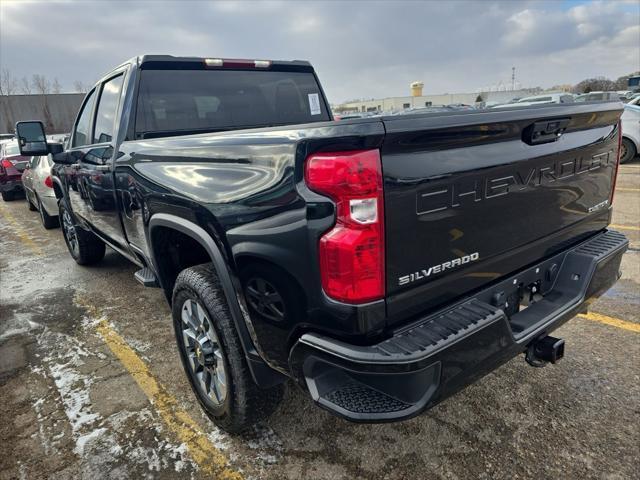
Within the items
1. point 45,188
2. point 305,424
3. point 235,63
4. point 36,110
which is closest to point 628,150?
point 235,63

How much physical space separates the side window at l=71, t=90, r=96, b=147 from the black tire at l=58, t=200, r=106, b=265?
2.96 feet

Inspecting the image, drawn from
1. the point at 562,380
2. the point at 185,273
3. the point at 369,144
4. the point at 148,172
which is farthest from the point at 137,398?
the point at 562,380

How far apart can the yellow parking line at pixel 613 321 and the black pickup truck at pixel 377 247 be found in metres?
1.02

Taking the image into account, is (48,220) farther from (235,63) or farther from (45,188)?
(235,63)

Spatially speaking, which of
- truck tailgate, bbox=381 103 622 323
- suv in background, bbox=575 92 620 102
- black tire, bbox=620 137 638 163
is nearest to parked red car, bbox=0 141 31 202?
suv in background, bbox=575 92 620 102

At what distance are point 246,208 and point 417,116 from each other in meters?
0.73

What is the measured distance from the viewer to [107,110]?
3.65 metres

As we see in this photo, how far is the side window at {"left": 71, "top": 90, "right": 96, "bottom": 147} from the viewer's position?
4223mm

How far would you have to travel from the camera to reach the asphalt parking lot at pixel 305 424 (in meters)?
2.16

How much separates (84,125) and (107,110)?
929mm

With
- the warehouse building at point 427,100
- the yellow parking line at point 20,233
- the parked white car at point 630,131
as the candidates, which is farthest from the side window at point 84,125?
the warehouse building at point 427,100

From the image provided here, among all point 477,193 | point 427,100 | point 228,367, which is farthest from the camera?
point 427,100

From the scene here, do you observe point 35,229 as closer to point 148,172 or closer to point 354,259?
point 148,172

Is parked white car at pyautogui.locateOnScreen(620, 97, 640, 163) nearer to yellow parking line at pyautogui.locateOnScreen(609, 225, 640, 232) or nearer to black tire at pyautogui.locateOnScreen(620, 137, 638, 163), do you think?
black tire at pyautogui.locateOnScreen(620, 137, 638, 163)
